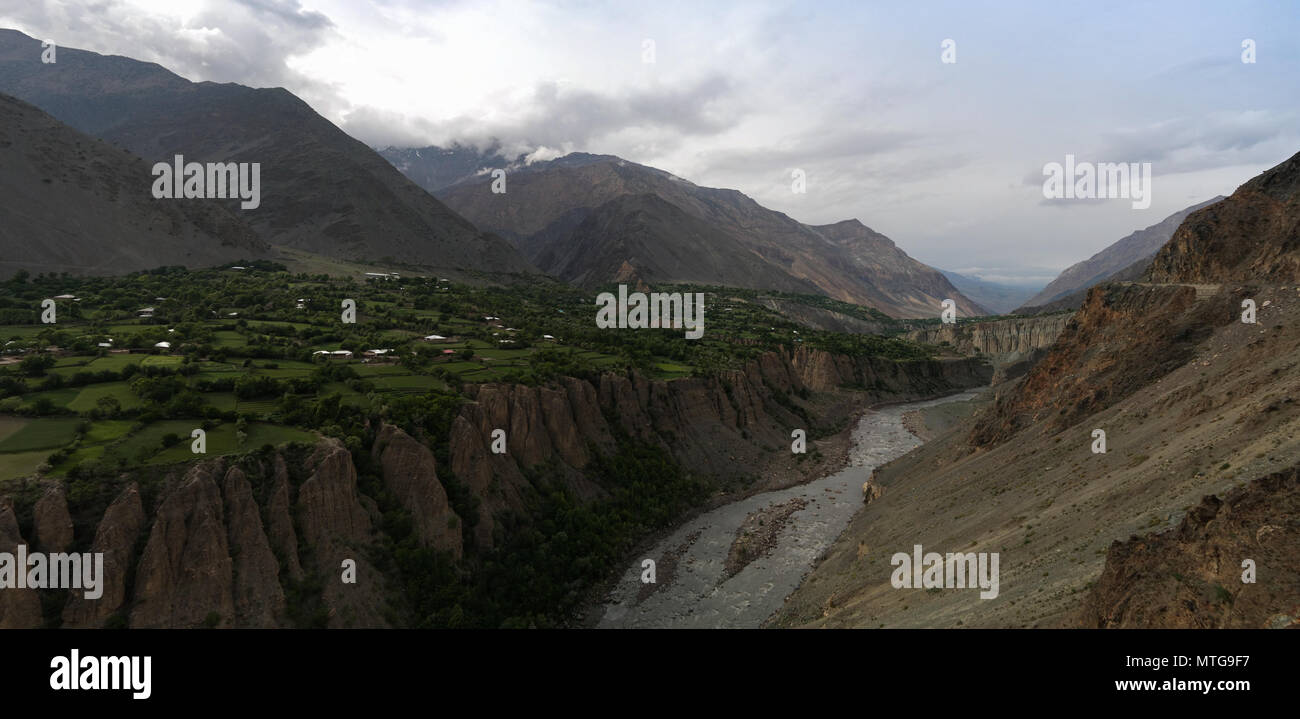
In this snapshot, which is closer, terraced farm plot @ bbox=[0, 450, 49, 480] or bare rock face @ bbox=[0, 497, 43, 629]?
bare rock face @ bbox=[0, 497, 43, 629]

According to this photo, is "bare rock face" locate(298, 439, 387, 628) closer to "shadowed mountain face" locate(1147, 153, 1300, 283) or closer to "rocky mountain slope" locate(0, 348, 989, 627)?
"rocky mountain slope" locate(0, 348, 989, 627)

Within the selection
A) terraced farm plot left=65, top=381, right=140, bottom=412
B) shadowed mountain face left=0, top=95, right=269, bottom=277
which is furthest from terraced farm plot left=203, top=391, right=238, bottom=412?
shadowed mountain face left=0, top=95, right=269, bottom=277

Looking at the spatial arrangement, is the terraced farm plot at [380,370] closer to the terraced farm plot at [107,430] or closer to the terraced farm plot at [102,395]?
the terraced farm plot at [102,395]

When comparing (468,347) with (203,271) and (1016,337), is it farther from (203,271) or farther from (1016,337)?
(1016,337)

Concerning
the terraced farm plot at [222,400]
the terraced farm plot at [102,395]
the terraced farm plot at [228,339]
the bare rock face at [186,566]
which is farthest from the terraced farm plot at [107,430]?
the terraced farm plot at [228,339]

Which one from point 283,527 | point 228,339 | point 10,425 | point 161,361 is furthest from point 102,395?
point 228,339

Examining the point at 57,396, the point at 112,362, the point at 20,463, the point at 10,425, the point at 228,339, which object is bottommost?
the point at 20,463

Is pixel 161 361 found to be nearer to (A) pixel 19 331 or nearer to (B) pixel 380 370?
(B) pixel 380 370

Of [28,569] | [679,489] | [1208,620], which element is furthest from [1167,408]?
[28,569]
